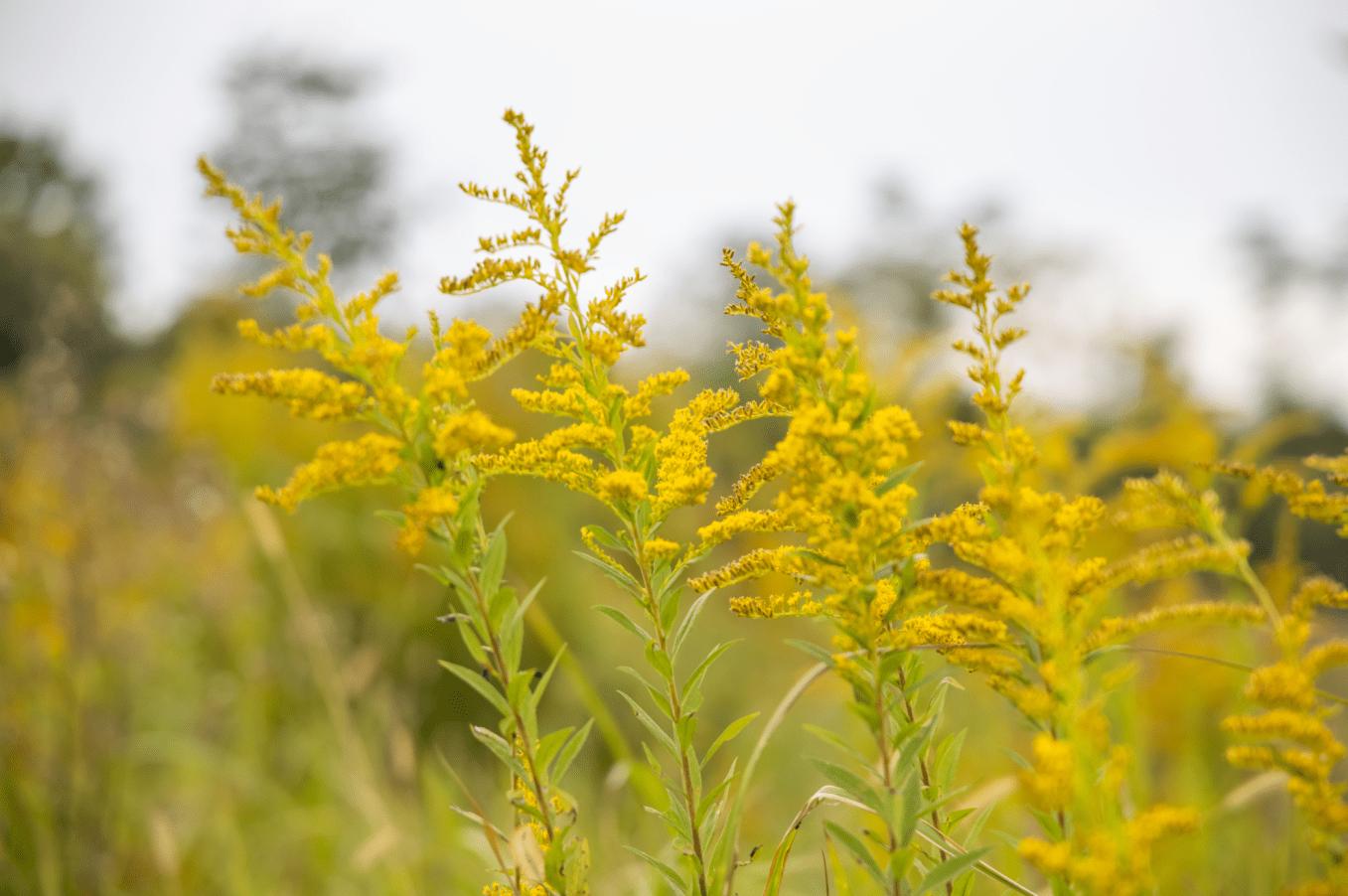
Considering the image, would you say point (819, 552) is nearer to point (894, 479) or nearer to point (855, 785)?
point (894, 479)

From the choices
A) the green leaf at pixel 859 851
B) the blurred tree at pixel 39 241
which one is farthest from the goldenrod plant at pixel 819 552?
the blurred tree at pixel 39 241

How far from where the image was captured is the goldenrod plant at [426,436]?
3.54 ft

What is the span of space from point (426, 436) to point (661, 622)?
38cm

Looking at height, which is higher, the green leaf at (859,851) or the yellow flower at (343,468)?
the yellow flower at (343,468)

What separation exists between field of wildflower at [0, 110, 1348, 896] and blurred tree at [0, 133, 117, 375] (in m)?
10.9

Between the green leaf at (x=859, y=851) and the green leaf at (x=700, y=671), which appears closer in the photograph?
the green leaf at (x=859, y=851)

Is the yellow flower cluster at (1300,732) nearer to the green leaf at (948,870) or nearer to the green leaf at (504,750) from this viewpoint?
the green leaf at (948,870)

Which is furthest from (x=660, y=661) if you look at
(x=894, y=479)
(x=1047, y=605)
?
(x=1047, y=605)

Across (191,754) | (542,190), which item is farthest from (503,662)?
(191,754)

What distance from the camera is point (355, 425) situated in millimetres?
6590

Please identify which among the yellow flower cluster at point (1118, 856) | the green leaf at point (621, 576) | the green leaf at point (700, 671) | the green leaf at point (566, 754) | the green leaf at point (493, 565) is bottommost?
the yellow flower cluster at point (1118, 856)

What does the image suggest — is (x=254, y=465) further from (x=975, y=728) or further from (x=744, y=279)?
(x=744, y=279)

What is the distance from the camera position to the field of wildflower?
3.30ft

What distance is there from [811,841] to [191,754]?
103 inches
